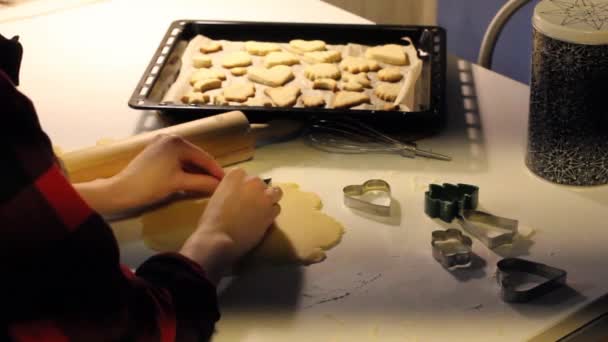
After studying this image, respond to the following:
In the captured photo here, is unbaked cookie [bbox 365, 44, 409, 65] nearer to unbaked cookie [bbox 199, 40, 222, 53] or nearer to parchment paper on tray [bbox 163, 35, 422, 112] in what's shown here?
parchment paper on tray [bbox 163, 35, 422, 112]

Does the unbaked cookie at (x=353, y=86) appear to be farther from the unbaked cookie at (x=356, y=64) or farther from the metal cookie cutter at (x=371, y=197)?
the metal cookie cutter at (x=371, y=197)

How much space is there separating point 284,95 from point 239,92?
7cm

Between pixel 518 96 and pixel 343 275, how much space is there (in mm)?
549

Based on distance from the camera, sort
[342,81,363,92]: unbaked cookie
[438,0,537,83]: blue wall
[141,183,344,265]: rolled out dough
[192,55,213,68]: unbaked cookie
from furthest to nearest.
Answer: [438,0,537,83]: blue wall < [192,55,213,68]: unbaked cookie < [342,81,363,92]: unbaked cookie < [141,183,344,265]: rolled out dough

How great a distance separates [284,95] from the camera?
4.31 ft

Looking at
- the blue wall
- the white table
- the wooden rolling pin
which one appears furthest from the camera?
the blue wall

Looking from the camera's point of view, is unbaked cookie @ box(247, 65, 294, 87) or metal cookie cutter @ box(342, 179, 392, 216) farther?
unbaked cookie @ box(247, 65, 294, 87)

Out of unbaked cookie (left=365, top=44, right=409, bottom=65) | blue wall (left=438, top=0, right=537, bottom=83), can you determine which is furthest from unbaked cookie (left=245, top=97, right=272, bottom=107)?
blue wall (left=438, top=0, right=537, bottom=83)

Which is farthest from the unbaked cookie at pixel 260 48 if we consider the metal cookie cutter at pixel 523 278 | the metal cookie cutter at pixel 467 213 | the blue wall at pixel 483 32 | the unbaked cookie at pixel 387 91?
the blue wall at pixel 483 32

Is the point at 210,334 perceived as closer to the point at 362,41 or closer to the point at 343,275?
the point at 343,275

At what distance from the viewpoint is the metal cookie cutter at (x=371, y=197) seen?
3.50 feet

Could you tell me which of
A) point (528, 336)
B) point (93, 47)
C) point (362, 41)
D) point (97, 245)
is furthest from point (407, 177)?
point (93, 47)

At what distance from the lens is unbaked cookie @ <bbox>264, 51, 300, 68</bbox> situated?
143 cm

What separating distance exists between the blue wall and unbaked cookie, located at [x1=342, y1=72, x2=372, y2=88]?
1058 millimetres
